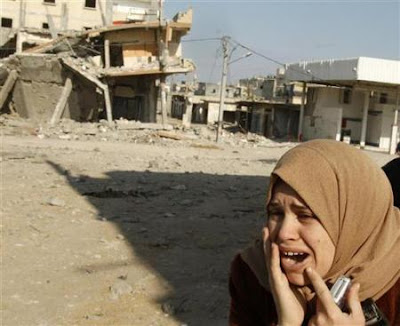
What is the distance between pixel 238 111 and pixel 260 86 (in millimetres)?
6650

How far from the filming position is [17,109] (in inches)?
1161

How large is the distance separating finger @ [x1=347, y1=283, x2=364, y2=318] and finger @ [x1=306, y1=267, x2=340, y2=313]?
37mm

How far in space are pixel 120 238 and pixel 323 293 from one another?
5.76 meters

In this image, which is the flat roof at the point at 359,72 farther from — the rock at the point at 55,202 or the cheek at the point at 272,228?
the cheek at the point at 272,228

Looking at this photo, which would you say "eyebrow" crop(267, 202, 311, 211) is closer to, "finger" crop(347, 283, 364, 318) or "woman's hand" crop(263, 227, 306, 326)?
"woman's hand" crop(263, 227, 306, 326)

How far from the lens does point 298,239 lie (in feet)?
5.46

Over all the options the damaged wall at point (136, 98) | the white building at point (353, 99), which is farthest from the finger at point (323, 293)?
the damaged wall at point (136, 98)

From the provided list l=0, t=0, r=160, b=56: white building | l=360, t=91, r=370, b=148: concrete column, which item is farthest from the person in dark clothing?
l=0, t=0, r=160, b=56: white building

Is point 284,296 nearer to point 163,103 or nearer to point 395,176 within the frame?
point 395,176

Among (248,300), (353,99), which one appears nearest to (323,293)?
(248,300)

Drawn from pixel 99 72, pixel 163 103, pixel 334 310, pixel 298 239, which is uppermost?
pixel 99 72

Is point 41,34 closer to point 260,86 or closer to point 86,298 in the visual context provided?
point 260,86

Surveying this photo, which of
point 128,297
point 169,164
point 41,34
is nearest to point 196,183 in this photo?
point 169,164

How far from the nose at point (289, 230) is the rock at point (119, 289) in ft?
12.4
